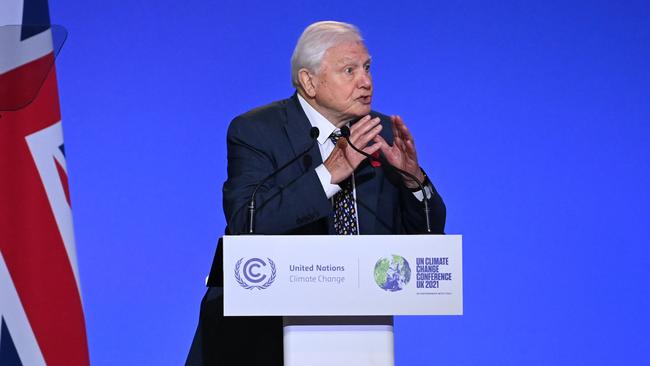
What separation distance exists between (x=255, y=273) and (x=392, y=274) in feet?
0.87

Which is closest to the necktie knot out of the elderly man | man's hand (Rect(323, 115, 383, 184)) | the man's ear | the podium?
the elderly man

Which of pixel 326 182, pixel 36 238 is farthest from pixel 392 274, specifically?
pixel 36 238

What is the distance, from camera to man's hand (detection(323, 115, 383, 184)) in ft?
7.01

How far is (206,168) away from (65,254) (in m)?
0.62

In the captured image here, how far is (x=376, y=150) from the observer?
2.18 meters

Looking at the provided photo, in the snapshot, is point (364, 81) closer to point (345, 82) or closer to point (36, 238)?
point (345, 82)

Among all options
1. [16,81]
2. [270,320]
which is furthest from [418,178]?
[16,81]

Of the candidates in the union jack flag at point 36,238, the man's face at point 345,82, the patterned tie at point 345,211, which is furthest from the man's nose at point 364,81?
the union jack flag at point 36,238

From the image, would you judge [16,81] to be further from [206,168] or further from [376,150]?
[206,168]

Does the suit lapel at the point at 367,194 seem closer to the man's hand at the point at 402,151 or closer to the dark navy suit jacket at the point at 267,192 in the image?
the dark navy suit jacket at the point at 267,192

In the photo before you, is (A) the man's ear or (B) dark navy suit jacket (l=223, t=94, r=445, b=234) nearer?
(B) dark navy suit jacket (l=223, t=94, r=445, b=234)

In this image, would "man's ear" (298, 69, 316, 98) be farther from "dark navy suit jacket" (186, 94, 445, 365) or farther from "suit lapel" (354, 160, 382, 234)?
"suit lapel" (354, 160, 382, 234)

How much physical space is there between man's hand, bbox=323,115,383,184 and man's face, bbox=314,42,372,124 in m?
0.20

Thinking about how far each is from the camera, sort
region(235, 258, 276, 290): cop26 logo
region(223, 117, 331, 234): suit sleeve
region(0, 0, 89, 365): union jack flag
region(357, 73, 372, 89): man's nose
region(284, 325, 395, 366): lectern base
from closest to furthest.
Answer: region(235, 258, 276, 290): cop26 logo, region(284, 325, 395, 366): lectern base, region(223, 117, 331, 234): suit sleeve, region(357, 73, 372, 89): man's nose, region(0, 0, 89, 365): union jack flag
